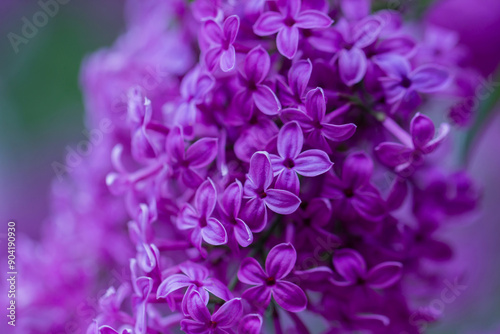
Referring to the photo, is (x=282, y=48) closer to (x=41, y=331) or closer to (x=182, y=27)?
(x=182, y=27)

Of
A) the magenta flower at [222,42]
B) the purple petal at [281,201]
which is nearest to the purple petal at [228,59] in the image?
the magenta flower at [222,42]

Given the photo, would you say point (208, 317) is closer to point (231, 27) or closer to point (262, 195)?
point (262, 195)

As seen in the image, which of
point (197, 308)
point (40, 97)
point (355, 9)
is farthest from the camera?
point (40, 97)

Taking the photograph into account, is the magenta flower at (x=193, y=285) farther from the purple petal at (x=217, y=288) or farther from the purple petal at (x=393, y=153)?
the purple petal at (x=393, y=153)

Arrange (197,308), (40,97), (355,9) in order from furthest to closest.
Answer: (40,97) → (355,9) → (197,308)

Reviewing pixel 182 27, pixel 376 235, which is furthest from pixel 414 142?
pixel 182 27

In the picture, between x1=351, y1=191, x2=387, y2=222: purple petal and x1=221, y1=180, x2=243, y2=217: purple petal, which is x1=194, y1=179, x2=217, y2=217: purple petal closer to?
x1=221, y1=180, x2=243, y2=217: purple petal

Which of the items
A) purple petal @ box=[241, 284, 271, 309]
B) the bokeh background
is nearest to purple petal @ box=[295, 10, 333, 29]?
purple petal @ box=[241, 284, 271, 309]

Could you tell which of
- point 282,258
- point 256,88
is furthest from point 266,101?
point 282,258
